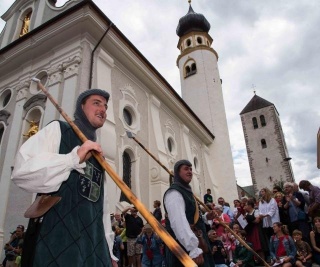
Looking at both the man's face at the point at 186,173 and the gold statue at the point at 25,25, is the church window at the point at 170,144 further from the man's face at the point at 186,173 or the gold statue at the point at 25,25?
the man's face at the point at 186,173

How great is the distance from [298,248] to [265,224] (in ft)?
3.92

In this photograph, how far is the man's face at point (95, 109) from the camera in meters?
2.36

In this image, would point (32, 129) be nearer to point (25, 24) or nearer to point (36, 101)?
point (36, 101)

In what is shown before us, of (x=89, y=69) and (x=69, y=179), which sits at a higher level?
(x=89, y=69)

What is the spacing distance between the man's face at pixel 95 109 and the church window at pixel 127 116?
34.6 ft

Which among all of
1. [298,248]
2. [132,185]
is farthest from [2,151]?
[298,248]

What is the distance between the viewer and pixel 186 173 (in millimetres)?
3904

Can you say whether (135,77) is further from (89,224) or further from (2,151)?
(89,224)

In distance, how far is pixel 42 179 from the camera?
1785mm

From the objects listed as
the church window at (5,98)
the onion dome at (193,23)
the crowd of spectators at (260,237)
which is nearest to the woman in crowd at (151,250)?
the crowd of spectators at (260,237)

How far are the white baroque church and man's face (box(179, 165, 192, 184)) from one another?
5974 mm

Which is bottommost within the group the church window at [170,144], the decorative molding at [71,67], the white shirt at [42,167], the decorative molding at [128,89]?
the white shirt at [42,167]

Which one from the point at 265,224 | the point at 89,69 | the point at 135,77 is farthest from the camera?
the point at 135,77

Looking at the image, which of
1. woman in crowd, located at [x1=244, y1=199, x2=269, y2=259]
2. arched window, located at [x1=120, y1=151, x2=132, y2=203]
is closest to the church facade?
arched window, located at [x1=120, y1=151, x2=132, y2=203]
